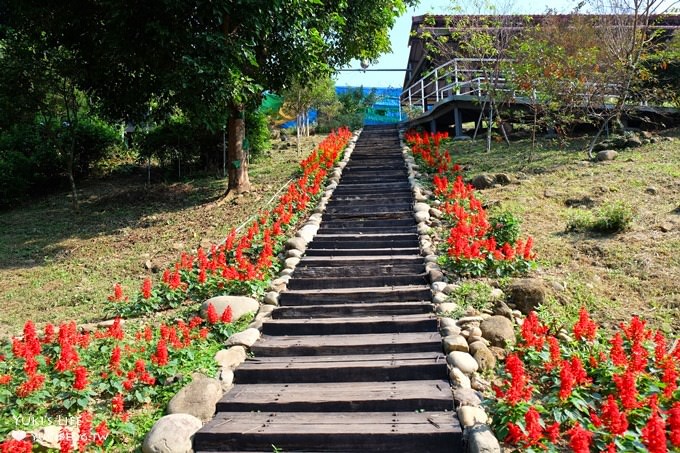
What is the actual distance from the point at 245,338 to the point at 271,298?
3.09 feet

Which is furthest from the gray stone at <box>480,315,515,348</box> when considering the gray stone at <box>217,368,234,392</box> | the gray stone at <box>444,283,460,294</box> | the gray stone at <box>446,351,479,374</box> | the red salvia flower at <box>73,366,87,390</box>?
the red salvia flower at <box>73,366,87,390</box>

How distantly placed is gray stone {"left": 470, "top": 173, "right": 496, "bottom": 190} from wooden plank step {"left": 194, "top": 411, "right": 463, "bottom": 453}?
665 cm

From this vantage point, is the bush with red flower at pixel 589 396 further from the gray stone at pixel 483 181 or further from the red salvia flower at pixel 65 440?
the gray stone at pixel 483 181

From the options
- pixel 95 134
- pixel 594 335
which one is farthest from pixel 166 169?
pixel 594 335

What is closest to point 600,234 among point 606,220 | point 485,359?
point 606,220

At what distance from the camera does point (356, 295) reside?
6.24m

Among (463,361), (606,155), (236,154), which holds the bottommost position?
(463,361)

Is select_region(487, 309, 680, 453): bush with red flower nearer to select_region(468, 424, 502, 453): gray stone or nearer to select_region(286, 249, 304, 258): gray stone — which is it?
select_region(468, 424, 502, 453): gray stone

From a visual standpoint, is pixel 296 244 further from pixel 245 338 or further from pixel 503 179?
pixel 503 179

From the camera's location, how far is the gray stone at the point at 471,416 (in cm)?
387

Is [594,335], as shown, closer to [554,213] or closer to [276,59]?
[554,213]

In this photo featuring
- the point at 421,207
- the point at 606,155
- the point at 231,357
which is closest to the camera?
the point at 231,357

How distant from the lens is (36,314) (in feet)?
21.0

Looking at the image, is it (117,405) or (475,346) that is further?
(475,346)
